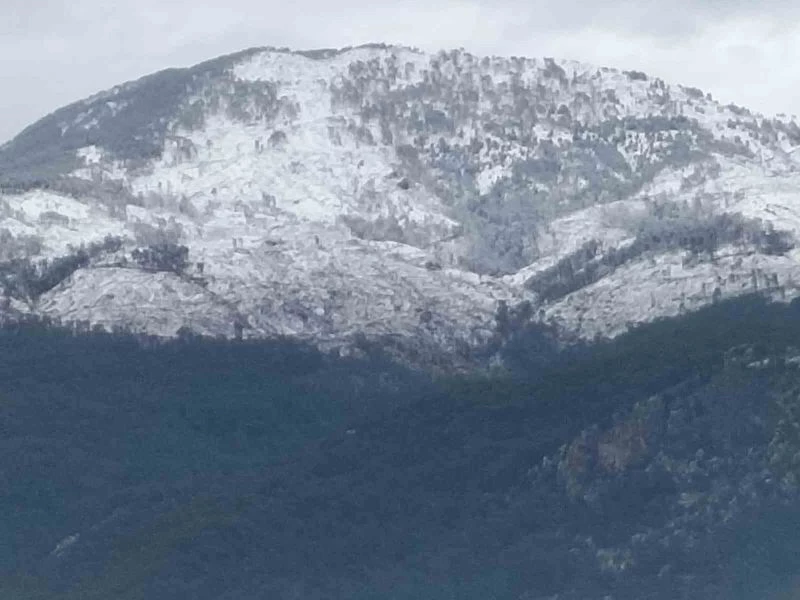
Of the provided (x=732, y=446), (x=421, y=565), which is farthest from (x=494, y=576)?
(x=732, y=446)

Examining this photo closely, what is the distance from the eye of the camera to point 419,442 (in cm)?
19938

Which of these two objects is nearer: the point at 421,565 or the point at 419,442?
the point at 421,565

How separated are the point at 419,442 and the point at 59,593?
24.8 meters

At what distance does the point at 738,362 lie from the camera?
19575cm

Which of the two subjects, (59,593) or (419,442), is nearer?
(59,593)

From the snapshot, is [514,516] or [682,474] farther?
[682,474]

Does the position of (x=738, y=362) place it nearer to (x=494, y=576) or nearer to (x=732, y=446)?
(x=732, y=446)

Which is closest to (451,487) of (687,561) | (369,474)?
(369,474)

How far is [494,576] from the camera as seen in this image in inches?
7156

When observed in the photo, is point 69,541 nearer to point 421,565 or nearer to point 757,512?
point 421,565

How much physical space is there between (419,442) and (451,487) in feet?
22.3

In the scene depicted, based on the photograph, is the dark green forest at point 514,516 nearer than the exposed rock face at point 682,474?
Yes

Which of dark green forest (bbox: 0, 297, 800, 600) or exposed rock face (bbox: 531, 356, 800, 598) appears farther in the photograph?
exposed rock face (bbox: 531, 356, 800, 598)

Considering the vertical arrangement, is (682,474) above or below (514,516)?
above
